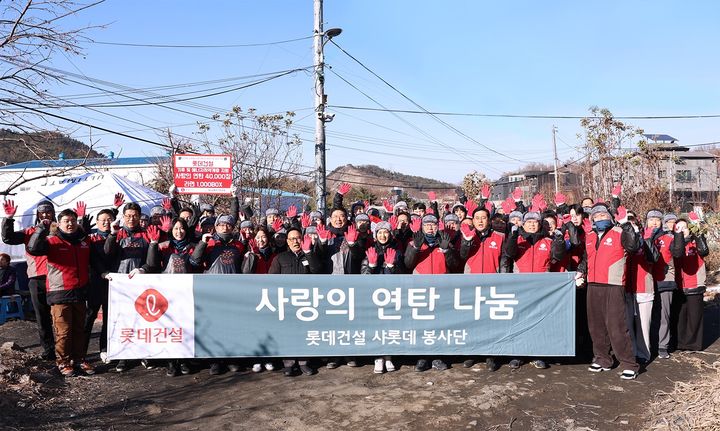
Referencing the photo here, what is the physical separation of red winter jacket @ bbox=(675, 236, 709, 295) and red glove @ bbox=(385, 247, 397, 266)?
12.5 ft

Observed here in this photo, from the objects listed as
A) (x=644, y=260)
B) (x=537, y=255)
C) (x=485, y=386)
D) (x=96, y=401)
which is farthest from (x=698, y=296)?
(x=96, y=401)

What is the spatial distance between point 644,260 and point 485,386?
2.45 m

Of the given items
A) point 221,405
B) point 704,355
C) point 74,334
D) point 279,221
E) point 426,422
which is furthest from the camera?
point 279,221

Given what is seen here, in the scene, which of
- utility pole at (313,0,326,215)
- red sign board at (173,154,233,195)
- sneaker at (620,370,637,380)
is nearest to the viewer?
sneaker at (620,370,637,380)

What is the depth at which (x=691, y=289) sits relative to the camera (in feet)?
21.5

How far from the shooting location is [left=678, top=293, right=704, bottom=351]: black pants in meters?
6.46

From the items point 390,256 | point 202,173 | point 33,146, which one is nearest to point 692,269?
point 390,256

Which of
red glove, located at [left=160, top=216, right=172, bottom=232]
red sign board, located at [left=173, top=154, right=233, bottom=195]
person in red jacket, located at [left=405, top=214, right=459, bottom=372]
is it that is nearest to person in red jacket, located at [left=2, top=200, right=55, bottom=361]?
red glove, located at [left=160, top=216, right=172, bottom=232]

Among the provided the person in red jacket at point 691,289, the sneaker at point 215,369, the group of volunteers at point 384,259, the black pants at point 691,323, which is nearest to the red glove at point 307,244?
the group of volunteers at point 384,259

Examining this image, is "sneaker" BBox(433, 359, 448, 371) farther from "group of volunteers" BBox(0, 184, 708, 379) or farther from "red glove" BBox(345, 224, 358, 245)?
"red glove" BBox(345, 224, 358, 245)

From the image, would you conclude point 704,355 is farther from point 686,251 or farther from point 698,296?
point 686,251

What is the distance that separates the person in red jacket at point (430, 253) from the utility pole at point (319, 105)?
6771 mm

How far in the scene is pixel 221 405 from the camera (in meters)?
4.79

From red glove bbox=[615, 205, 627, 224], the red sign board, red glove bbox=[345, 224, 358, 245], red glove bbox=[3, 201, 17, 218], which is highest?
the red sign board
